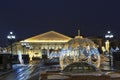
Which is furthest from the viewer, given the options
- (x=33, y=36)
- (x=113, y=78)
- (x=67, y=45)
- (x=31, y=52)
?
(x=33, y=36)

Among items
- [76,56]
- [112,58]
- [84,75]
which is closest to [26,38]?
[112,58]

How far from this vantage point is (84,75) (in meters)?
9.23

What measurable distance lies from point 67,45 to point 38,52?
459 feet

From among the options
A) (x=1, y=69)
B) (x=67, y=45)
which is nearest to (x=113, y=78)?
(x=67, y=45)

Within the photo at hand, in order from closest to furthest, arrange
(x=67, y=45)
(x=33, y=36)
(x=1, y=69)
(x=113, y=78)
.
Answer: (x=113, y=78) < (x=67, y=45) < (x=1, y=69) < (x=33, y=36)

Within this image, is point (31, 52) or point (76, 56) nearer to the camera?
point (76, 56)

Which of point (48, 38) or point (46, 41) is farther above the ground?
point (48, 38)

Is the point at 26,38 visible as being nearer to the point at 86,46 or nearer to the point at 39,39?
the point at 39,39

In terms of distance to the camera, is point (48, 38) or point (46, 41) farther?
point (48, 38)

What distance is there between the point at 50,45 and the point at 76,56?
13824 centimetres

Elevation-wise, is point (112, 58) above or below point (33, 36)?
below

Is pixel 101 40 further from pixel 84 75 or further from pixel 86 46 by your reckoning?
pixel 84 75

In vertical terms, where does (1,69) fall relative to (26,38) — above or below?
below

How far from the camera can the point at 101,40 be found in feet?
530
